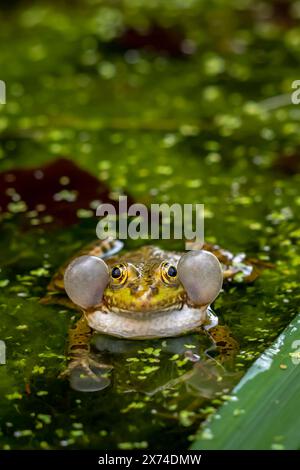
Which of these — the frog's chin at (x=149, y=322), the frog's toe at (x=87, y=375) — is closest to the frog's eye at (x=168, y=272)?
the frog's chin at (x=149, y=322)

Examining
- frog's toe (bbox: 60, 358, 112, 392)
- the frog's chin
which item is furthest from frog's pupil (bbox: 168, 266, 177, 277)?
frog's toe (bbox: 60, 358, 112, 392)

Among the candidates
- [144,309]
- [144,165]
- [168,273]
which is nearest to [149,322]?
[144,309]

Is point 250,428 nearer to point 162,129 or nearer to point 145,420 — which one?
point 145,420

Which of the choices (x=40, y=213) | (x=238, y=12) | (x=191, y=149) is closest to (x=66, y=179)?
(x=40, y=213)

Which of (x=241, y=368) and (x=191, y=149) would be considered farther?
(x=191, y=149)

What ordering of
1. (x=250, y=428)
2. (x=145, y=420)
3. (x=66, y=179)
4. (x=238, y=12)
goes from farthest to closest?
(x=238, y=12) → (x=66, y=179) → (x=145, y=420) → (x=250, y=428)

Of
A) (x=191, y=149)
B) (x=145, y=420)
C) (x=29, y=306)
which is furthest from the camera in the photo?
(x=191, y=149)
